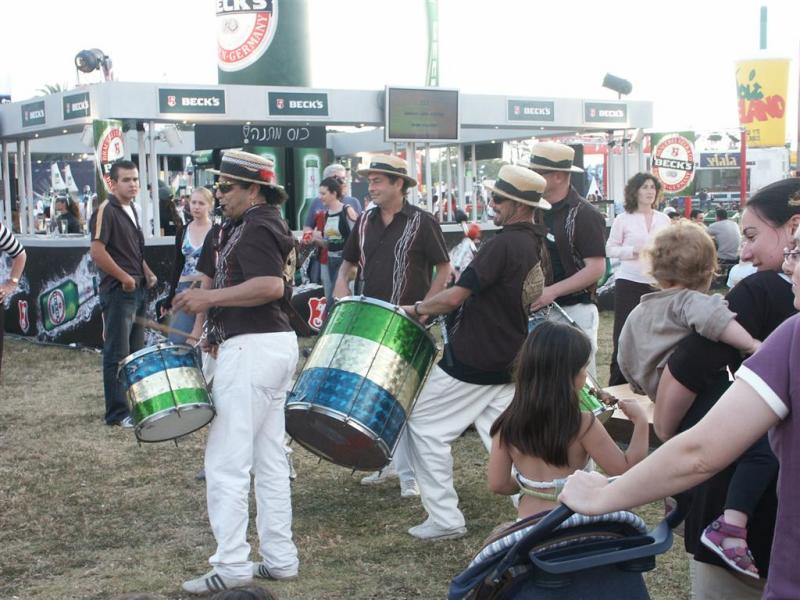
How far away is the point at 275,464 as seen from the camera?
453cm

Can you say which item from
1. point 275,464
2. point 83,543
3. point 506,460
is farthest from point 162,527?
point 506,460

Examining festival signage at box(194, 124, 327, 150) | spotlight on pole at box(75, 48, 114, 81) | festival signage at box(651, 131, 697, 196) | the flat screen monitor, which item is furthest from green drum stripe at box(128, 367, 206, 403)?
festival signage at box(651, 131, 697, 196)

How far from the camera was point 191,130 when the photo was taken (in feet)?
71.5

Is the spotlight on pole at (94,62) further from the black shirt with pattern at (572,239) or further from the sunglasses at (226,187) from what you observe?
the sunglasses at (226,187)

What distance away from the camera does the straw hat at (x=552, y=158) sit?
577cm

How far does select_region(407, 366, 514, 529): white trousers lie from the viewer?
5012 millimetres

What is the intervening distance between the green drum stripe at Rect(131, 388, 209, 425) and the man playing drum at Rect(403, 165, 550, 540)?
1.00 meters

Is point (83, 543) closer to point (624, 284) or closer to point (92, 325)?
point (624, 284)

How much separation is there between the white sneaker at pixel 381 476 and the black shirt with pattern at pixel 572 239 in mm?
1451

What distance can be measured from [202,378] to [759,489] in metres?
2.49

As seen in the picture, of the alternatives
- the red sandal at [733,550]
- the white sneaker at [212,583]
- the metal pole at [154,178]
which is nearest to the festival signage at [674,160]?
the metal pole at [154,178]

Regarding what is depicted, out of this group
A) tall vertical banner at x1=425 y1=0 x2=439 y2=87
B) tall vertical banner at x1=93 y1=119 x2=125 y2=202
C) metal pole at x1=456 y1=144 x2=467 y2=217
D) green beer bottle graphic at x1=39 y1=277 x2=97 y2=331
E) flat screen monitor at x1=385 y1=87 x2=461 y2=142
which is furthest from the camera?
tall vertical banner at x1=425 y1=0 x2=439 y2=87

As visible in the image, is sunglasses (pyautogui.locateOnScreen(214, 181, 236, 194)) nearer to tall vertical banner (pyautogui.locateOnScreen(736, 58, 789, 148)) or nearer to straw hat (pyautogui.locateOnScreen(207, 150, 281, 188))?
straw hat (pyautogui.locateOnScreen(207, 150, 281, 188))

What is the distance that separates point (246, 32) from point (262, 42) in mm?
338
